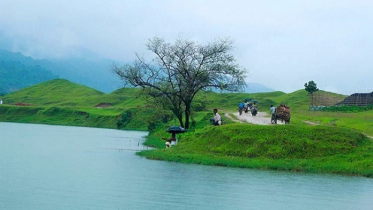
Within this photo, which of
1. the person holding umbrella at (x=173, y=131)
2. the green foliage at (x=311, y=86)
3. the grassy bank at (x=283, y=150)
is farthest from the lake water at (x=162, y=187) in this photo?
the green foliage at (x=311, y=86)

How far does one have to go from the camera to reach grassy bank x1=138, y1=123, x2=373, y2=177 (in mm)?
28516

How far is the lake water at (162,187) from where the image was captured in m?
18.3

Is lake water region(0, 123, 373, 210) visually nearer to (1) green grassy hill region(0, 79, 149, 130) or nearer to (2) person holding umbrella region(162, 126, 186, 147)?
(2) person holding umbrella region(162, 126, 186, 147)

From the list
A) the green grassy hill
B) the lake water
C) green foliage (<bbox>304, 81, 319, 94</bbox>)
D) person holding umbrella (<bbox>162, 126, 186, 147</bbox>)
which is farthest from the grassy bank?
green foliage (<bbox>304, 81, 319, 94</bbox>)

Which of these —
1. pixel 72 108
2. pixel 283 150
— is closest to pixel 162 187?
pixel 283 150

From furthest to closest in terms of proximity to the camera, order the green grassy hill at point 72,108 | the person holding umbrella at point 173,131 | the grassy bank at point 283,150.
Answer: the green grassy hill at point 72,108
the person holding umbrella at point 173,131
the grassy bank at point 283,150

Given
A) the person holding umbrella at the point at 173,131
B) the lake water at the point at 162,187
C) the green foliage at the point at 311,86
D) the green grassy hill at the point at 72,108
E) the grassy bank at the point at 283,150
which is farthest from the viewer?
the green grassy hill at the point at 72,108

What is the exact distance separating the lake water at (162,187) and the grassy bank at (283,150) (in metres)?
1.35

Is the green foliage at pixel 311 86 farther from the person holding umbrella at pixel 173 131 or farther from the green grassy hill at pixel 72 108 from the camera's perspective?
the person holding umbrella at pixel 173 131

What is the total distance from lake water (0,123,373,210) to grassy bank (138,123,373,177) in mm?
1354

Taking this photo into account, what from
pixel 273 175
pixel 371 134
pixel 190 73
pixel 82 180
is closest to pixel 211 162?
pixel 273 175

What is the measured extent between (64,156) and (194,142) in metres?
8.46

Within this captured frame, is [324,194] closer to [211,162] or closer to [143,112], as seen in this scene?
[211,162]

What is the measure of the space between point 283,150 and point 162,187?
36.1ft
